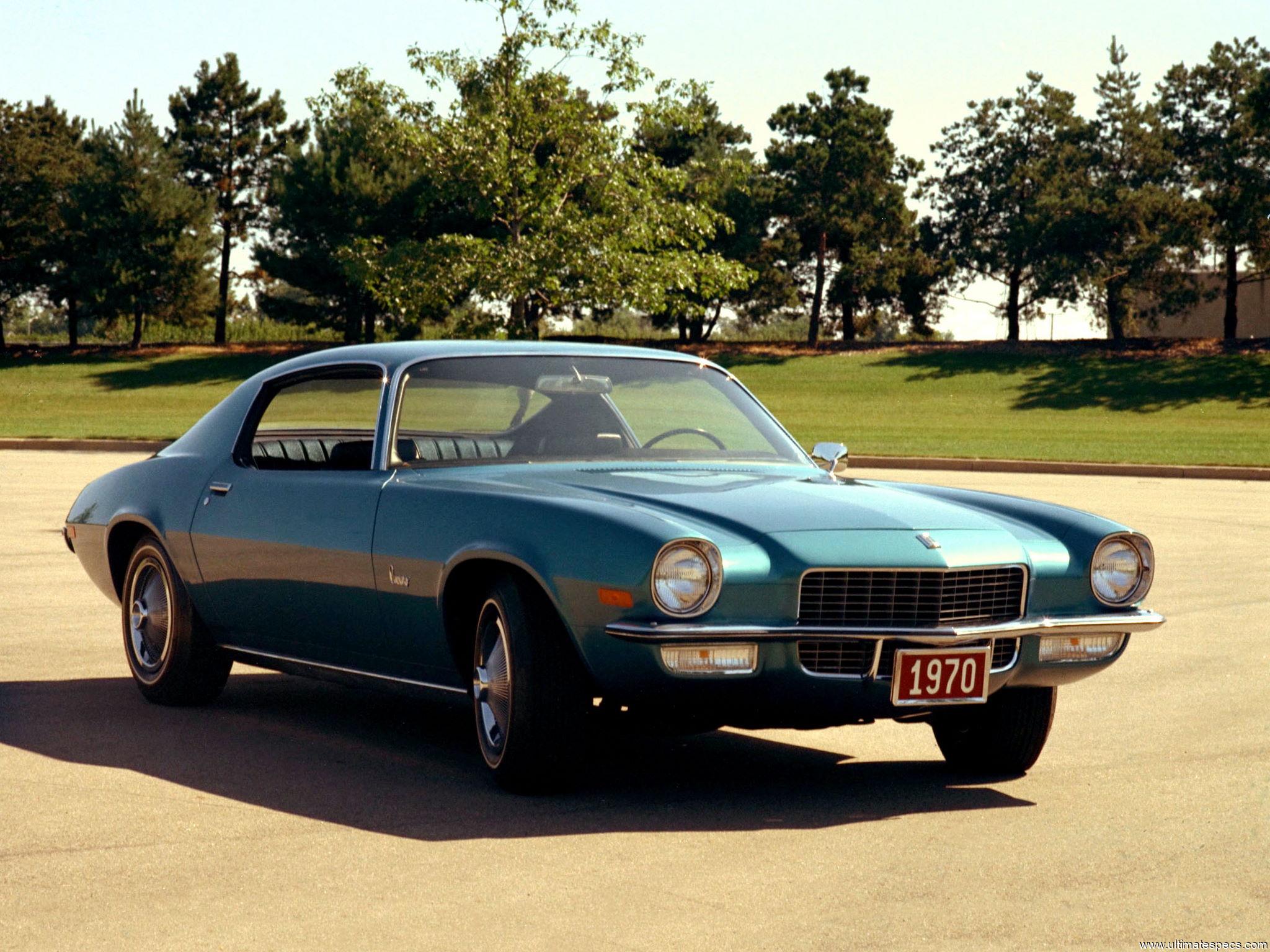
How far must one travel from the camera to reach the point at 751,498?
5.61 meters

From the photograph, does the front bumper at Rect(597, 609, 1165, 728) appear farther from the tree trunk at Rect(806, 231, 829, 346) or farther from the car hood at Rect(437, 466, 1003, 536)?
the tree trunk at Rect(806, 231, 829, 346)

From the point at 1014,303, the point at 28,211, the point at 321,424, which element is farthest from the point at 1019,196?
the point at 321,424

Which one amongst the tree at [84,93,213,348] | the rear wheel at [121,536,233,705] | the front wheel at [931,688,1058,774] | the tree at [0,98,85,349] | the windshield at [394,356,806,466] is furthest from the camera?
the tree at [0,98,85,349]

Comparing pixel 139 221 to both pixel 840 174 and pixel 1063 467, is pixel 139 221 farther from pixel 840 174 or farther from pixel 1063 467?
pixel 1063 467

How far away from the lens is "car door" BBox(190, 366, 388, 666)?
20.0ft

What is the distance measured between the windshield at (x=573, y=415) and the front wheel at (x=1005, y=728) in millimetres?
1294

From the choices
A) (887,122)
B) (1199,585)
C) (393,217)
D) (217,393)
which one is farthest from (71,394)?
(1199,585)

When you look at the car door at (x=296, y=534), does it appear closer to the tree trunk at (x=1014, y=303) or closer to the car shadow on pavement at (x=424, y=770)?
the car shadow on pavement at (x=424, y=770)

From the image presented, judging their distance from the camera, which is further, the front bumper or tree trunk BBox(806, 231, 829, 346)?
tree trunk BBox(806, 231, 829, 346)

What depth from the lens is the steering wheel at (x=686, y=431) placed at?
665 cm

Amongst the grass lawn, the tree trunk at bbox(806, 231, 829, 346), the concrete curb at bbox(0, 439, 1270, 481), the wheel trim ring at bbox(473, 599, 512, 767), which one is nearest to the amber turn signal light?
the wheel trim ring at bbox(473, 599, 512, 767)

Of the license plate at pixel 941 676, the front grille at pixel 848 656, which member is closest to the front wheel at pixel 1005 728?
the license plate at pixel 941 676

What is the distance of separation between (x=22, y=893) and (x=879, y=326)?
7743cm

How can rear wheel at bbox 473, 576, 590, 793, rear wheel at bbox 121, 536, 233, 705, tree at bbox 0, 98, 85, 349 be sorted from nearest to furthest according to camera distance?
rear wheel at bbox 473, 576, 590, 793, rear wheel at bbox 121, 536, 233, 705, tree at bbox 0, 98, 85, 349
